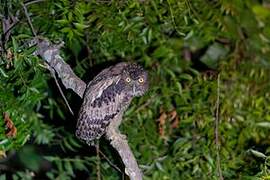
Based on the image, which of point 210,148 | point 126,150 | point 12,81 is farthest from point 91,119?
point 210,148

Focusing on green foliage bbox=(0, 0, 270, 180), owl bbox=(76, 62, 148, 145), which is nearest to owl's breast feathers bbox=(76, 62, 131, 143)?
owl bbox=(76, 62, 148, 145)

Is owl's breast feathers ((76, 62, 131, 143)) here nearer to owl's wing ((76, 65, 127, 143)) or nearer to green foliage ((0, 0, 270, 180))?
owl's wing ((76, 65, 127, 143))

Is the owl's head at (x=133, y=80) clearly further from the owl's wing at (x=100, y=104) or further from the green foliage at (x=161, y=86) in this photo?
the green foliage at (x=161, y=86)

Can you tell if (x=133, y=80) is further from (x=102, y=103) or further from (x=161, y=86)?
(x=161, y=86)

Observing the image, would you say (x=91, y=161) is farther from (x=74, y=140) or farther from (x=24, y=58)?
(x=24, y=58)

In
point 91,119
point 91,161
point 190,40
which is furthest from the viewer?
point 190,40

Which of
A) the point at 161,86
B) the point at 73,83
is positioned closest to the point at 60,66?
the point at 73,83
